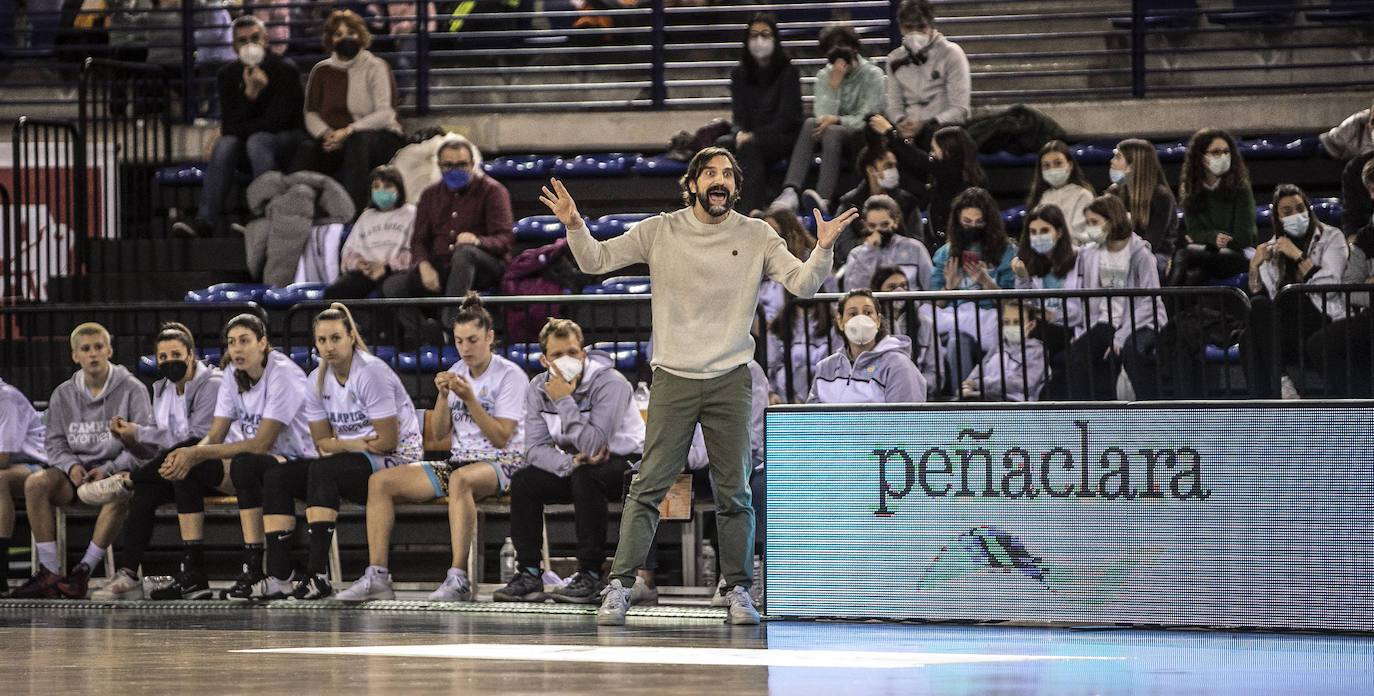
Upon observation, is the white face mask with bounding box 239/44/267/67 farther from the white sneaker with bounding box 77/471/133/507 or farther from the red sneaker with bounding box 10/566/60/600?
the red sneaker with bounding box 10/566/60/600

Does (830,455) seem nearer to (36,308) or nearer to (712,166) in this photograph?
(712,166)

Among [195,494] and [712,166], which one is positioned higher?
[712,166]

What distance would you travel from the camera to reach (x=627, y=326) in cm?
1198

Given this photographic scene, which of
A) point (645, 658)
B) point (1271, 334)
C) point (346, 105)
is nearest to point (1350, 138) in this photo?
point (1271, 334)

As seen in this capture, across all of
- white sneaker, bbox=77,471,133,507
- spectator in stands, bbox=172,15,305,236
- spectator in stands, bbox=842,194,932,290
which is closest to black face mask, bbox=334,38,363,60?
spectator in stands, bbox=172,15,305,236

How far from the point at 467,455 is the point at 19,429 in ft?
9.70

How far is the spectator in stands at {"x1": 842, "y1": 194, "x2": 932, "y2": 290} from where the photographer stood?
11.3m

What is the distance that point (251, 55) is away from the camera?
14.5 meters

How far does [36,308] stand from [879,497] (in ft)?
20.2

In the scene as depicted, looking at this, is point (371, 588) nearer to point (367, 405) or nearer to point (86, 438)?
point (367, 405)

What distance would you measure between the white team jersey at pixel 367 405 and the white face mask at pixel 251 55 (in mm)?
5021

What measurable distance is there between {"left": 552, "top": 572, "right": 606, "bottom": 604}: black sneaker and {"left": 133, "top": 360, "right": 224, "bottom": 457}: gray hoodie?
273 centimetres

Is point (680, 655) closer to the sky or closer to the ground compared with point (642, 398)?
closer to the ground

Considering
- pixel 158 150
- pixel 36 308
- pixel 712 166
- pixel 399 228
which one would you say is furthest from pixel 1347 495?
pixel 158 150
